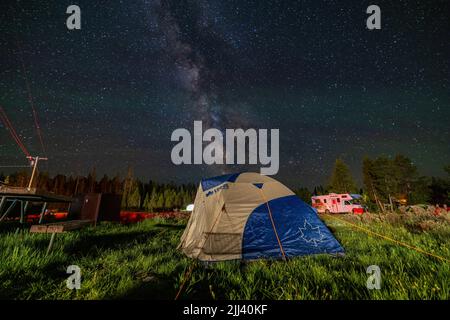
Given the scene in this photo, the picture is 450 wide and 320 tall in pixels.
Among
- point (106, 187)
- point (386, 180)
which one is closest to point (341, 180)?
point (386, 180)

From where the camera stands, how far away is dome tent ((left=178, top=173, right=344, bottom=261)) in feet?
15.9

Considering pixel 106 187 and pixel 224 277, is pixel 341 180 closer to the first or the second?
pixel 224 277

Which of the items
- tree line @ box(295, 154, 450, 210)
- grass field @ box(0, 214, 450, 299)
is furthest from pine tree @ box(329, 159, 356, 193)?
grass field @ box(0, 214, 450, 299)

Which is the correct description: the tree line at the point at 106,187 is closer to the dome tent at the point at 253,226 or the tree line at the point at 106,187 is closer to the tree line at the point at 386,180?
the tree line at the point at 386,180

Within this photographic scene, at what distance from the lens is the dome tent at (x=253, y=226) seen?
485 cm

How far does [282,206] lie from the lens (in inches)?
216

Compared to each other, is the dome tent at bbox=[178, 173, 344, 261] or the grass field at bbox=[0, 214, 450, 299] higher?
the dome tent at bbox=[178, 173, 344, 261]

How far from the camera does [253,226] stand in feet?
16.7

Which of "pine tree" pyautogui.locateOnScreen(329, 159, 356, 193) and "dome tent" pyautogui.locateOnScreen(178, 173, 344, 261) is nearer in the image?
"dome tent" pyautogui.locateOnScreen(178, 173, 344, 261)

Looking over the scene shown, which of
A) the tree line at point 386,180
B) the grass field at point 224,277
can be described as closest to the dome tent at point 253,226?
the grass field at point 224,277

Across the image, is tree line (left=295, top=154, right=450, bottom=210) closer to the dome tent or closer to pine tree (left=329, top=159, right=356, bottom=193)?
pine tree (left=329, top=159, right=356, bottom=193)
